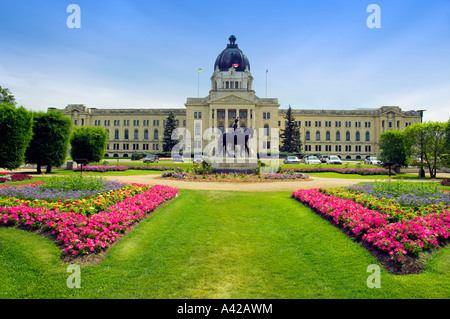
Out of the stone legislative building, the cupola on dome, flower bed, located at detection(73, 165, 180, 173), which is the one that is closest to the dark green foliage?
flower bed, located at detection(73, 165, 180, 173)

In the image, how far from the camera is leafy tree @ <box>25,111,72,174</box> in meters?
28.0

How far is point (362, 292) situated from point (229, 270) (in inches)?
108

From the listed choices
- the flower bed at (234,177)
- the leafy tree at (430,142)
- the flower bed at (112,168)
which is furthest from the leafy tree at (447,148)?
the flower bed at (112,168)

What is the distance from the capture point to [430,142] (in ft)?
102

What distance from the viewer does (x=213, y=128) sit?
84062mm

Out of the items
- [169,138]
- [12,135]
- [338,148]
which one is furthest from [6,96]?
[338,148]

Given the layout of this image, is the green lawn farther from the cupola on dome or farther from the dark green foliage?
the cupola on dome

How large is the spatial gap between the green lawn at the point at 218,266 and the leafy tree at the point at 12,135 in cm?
1811

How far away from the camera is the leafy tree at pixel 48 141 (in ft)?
91.8

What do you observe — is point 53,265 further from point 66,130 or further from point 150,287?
point 66,130

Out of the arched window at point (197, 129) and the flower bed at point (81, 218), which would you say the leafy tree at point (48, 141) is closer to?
the flower bed at point (81, 218)

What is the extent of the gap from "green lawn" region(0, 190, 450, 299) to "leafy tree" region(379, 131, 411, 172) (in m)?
31.0
